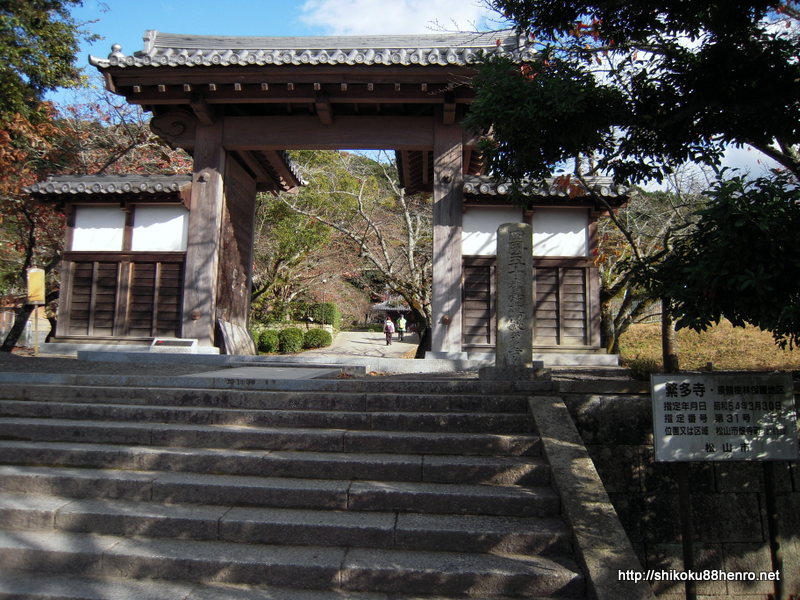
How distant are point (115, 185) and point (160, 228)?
125 centimetres

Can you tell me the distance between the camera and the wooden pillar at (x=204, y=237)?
10953 millimetres

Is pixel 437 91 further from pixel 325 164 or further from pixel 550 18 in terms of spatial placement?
pixel 325 164

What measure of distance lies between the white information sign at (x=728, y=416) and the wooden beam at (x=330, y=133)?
804cm

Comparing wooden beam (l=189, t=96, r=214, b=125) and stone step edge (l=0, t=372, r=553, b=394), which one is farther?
wooden beam (l=189, t=96, r=214, b=125)

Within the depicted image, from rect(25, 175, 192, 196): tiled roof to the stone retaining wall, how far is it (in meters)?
9.89

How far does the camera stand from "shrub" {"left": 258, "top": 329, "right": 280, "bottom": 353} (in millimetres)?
20969

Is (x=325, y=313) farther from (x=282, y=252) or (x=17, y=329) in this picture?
(x=17, y=329)

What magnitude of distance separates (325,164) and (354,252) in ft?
13.4

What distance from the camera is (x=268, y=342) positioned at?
68.8ft

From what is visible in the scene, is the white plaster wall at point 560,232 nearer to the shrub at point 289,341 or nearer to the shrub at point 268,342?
the shrub at point 268,342

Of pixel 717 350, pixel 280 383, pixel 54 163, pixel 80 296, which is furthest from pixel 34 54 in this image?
pixel 717 350

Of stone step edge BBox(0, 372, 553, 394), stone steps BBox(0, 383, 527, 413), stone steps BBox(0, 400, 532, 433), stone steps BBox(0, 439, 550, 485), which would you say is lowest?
stone steps BBox(0, 439, 550, 485)

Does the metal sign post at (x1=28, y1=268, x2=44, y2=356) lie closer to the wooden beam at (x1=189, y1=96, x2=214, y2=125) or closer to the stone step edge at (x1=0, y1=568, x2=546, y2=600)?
the wooden beam at (x1=189, y1=96, x2=214, y2=125)

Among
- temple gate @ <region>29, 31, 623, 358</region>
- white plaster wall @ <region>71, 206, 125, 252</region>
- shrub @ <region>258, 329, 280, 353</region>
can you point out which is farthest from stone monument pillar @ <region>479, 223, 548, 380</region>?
shrub @ <region>258, 329, 280, 353</region>
